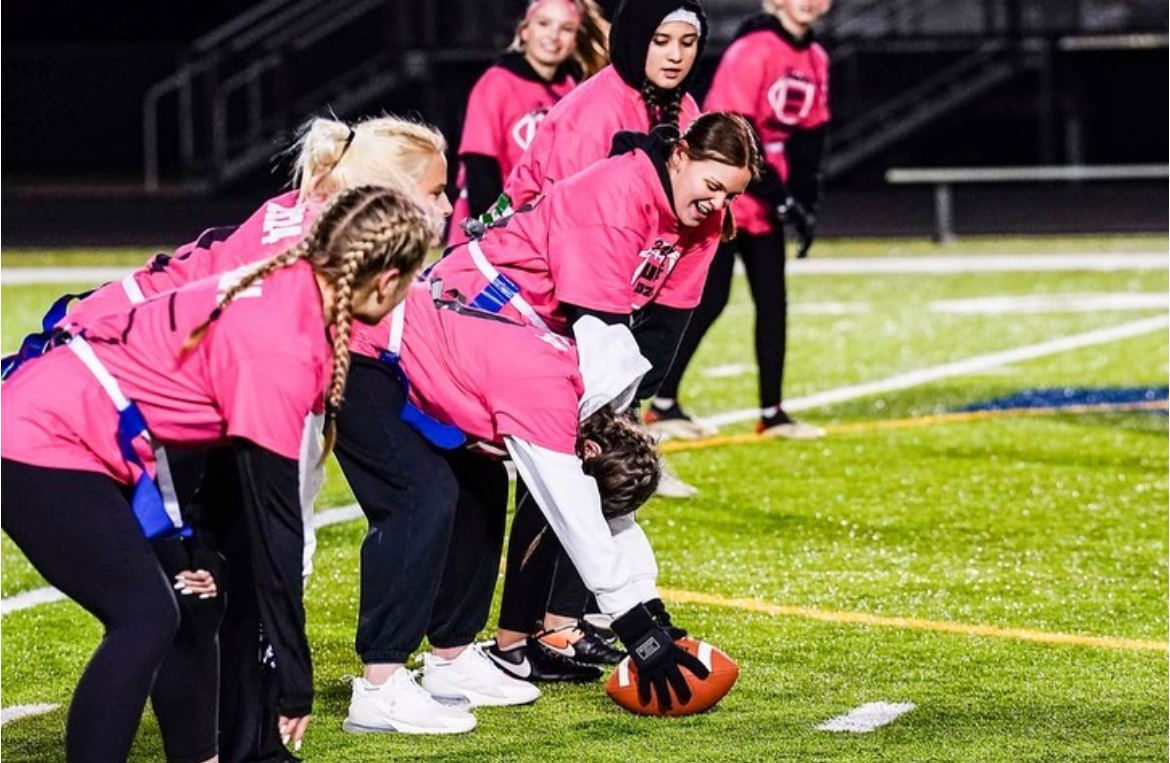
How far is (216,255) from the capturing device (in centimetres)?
534

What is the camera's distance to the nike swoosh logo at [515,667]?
5.83m

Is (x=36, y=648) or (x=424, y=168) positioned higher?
(x=424, y=168)

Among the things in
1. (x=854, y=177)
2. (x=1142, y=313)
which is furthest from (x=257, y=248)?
(x=854, y=177)

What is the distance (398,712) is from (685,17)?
2317mm

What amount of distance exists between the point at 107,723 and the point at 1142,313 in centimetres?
1125

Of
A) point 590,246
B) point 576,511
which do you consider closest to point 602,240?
point 590,246

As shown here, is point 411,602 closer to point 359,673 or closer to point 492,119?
point 359,673

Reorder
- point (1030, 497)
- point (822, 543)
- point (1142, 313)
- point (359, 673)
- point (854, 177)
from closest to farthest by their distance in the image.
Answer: point (359, 673) → point (822, 543) → point (1030, 497) → point (1142, 313) → point (854, 177)

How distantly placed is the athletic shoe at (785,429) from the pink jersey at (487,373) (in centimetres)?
458

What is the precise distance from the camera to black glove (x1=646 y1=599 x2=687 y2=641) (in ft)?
18.2

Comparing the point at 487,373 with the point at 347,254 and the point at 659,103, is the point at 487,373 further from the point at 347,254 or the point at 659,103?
the point at 659,103

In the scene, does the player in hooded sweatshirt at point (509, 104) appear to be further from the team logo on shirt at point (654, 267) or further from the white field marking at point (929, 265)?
the white field marking at point (929, 265)

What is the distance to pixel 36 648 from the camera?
6.37 m

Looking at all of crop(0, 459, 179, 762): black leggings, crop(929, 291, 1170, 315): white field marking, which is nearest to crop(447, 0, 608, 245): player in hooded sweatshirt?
crop(0, 459, 179, 762): black leggings
